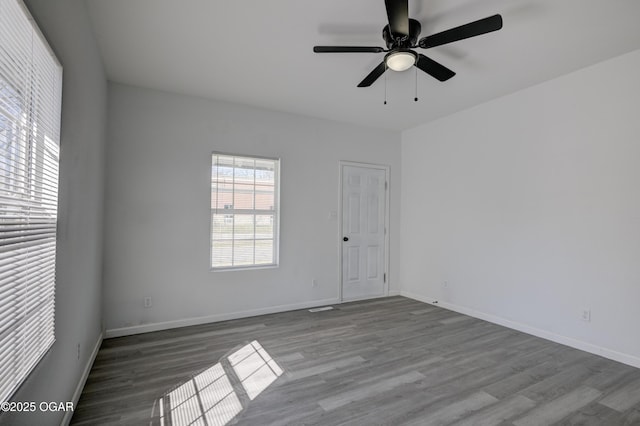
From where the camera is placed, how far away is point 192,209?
3.85 meters

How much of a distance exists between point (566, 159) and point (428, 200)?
1892 mm

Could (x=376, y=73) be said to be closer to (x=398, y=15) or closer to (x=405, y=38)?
(x=405, y=38)

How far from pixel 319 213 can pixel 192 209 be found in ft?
5.75

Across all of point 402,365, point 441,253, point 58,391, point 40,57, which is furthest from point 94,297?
point 441,253

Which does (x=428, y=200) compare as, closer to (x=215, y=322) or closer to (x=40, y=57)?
(x=215, y=322)

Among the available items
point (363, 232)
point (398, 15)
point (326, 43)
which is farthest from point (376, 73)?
point (363, 232)

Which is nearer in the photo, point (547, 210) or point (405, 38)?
point (405, 38)

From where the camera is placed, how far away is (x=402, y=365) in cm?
279

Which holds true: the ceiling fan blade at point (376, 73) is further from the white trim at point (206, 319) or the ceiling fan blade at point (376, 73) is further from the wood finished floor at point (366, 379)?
the white trim at point (206, 319)

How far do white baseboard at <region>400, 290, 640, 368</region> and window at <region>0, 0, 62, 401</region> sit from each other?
14.0 ft

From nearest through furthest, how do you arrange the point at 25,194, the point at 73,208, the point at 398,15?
the point at 25,194 < the point at 398,15 < the point at 73,208

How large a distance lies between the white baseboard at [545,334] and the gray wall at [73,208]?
13.8ft

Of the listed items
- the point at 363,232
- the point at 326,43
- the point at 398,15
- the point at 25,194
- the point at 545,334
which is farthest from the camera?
the point at 363,232

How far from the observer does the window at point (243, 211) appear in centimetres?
402
